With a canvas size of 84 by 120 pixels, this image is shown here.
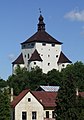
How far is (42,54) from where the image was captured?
157m

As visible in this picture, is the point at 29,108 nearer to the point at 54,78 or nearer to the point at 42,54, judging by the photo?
the point at 54,78

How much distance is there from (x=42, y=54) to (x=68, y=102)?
10804cm

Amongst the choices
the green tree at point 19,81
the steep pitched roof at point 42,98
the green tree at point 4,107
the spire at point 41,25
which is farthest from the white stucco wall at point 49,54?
the green tree at point 4,107

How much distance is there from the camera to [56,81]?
11812 centimetres

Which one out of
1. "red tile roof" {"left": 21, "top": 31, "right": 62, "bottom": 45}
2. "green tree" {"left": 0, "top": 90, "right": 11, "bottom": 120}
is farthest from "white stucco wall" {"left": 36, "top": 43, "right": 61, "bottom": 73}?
"green tree" {"left": 0, "top": 90, "right": 11, "bottom": 120}

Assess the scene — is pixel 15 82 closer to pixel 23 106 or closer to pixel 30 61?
pixel 30 61

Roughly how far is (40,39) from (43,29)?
8.39 meters

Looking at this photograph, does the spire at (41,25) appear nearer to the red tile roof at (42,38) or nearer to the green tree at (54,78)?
the red tile roof at (42,38)

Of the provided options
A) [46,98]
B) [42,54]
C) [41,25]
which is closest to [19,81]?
[42,54]

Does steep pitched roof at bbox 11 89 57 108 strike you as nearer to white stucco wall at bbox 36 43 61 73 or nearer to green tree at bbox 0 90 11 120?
green tree at bbox 0 90 11 120

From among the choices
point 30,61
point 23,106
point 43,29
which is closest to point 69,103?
point 23,106

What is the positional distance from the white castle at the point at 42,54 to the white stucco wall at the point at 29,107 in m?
84.9

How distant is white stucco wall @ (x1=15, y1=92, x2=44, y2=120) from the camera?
66.8 meters

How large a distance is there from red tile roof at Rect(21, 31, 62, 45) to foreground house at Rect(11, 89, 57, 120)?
8791 centimetres
